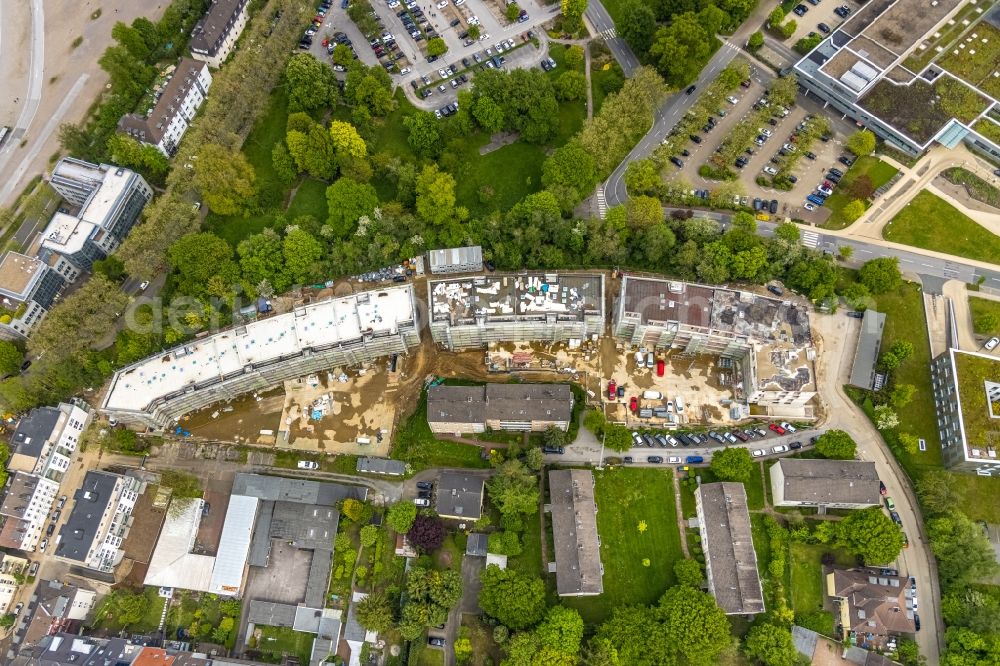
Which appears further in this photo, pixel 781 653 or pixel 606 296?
pixel 606 296

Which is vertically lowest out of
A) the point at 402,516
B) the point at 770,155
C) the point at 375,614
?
the point at 375,614

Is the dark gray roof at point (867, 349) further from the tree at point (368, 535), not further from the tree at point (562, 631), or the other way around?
the tree at point (368, 535)

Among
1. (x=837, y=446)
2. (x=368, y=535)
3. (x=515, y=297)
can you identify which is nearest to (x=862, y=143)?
(x=837, y=446)

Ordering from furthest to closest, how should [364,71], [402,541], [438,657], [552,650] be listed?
[364,71] < [402,541] < [438,657] < [552,650]

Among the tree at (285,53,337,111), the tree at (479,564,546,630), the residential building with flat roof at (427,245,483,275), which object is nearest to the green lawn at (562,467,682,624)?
the tree at (479,564,546,630)

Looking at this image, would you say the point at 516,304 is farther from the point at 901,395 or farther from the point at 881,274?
the point at 901,395

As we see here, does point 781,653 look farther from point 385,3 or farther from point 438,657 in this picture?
point 385,3

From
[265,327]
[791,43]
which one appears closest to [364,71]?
[265,327]

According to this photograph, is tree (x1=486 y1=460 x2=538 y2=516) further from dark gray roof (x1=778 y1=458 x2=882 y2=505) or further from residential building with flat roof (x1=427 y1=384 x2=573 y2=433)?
dark gray roof (x1=778 y1=458 x2=882 y2=505)
